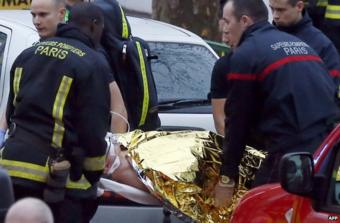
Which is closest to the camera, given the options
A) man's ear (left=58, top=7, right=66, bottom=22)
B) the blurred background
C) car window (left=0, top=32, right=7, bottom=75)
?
man's ear (left=58, top=7, right=66, bottom=22)

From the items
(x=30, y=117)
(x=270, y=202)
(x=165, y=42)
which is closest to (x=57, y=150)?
(x=30, y=117)

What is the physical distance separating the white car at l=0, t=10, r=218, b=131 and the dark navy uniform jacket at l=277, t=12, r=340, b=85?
1.30m

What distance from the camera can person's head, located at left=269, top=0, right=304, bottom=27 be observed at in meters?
7.92

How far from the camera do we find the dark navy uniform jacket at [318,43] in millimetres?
7910

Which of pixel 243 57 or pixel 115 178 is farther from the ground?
pixel 243 57

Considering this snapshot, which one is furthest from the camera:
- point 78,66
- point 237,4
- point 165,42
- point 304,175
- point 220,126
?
point 165,42

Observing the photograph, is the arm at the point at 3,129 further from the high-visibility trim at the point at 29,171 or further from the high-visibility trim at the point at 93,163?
the high-visibility trim at the point at 93,163

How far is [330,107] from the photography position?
22.9ft

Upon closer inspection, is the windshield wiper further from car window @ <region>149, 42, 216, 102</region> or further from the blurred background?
the blurred background

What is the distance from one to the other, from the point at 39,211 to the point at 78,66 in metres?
2.27

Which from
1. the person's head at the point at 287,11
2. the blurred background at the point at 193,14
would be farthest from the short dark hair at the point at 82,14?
the blurred background at the point at 193,14

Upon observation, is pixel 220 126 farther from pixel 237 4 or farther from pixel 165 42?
pixel 165 42

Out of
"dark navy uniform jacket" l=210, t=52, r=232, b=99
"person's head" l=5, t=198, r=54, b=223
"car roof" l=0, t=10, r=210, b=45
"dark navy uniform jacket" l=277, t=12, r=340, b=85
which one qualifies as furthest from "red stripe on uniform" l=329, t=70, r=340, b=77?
"person's head" l=5, t=198, r=54, b=223

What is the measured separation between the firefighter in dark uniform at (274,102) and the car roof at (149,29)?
259 centimetres
